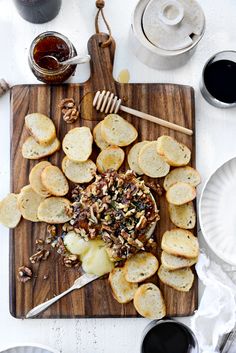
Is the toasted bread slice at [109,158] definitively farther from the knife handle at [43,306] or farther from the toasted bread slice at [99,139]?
the knife handle at [43,306]

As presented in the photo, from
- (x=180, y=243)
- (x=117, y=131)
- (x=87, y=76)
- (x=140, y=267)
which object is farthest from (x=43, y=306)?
(x=87, y=76)

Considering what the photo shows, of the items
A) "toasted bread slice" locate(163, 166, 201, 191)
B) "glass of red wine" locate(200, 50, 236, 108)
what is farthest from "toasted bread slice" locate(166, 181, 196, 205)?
"glass of red wine" locate(200, 50, 236, 108)

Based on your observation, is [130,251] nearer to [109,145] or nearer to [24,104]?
[109,145]

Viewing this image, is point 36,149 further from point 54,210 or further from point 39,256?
point 39,256

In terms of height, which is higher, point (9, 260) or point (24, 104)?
point (24, 104)

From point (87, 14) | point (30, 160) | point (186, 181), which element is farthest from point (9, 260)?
point (87, 14)

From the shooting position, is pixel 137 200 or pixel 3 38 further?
pixel 3 38
